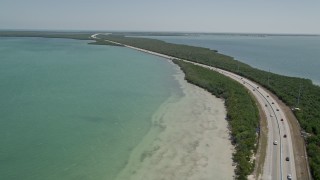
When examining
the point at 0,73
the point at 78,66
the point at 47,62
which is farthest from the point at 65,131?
the point at 47,62

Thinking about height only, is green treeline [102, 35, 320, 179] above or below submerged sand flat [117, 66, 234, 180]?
above

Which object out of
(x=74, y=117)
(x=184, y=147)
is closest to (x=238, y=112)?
(x=184, y=147)

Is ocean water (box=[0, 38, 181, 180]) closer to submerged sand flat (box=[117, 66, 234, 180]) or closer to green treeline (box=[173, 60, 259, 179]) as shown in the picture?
submerged sand flat (box=[117, 66, 234, 180])

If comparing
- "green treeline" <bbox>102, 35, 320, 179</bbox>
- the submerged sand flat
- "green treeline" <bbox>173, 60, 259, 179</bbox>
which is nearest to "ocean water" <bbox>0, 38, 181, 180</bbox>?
the submerged sand flat

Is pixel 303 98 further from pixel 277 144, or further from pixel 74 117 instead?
pixel 74 117

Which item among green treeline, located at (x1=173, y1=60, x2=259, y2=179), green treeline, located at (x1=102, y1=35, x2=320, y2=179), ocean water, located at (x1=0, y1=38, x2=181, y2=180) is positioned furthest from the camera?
green treeline, located at (x1=102, y1=35, x2=320, y2=179)

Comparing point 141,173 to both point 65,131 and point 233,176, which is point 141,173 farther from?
point 65,131
